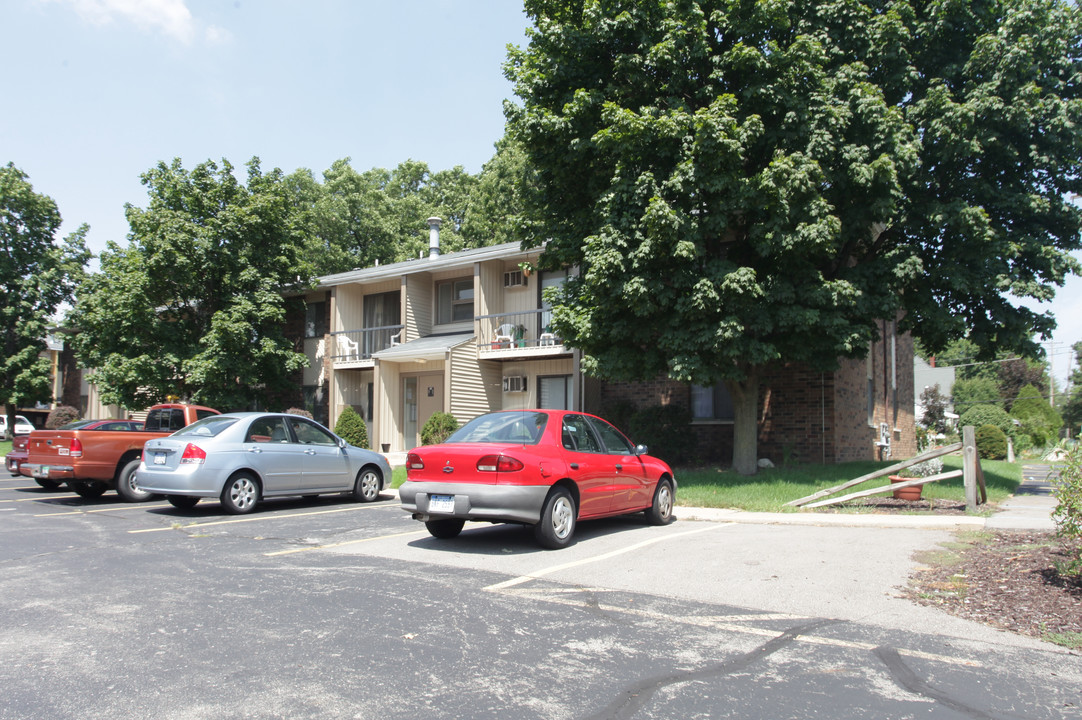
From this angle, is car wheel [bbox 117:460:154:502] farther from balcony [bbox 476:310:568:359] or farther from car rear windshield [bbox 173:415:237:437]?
balcony [bbox 476:310:568:359]

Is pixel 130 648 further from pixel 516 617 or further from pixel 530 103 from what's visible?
pixel 530 103

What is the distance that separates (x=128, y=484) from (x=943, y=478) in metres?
13.1

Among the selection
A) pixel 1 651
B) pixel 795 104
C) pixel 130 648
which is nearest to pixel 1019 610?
pixel 130 648

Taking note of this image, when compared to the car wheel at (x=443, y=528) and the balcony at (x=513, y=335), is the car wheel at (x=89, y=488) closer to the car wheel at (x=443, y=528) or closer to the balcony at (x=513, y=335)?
the car wheel at (x=443, y=528)

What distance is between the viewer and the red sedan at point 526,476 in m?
7.95

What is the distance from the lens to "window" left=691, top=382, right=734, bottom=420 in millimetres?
18812

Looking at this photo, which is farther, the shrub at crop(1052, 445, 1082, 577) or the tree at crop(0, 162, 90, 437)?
the tree at crop(0, 162, 90, 437)

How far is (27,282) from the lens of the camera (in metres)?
34.2

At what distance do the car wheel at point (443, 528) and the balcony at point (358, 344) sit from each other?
15.3m

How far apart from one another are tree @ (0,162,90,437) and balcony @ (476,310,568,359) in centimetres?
2327

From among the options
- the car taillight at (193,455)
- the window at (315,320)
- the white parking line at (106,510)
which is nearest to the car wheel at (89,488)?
the white parking line at (106,510)

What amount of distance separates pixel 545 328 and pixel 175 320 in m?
12.3

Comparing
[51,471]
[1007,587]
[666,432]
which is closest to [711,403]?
[666,432]

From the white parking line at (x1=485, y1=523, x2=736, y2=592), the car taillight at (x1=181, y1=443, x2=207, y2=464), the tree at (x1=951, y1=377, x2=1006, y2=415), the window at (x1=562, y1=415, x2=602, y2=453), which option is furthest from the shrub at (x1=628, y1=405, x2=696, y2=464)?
the tree at (x1=951, y1=377, x2=1006, y2=415)
